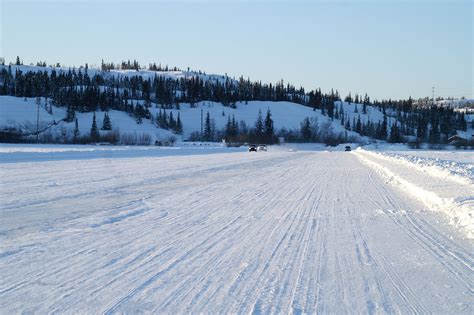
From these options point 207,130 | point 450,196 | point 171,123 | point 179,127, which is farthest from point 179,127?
point 450,196

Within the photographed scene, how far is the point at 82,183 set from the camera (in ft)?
48.7

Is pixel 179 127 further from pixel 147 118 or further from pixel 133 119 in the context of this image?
pixel 133 119

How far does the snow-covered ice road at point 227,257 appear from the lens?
4.51 meters

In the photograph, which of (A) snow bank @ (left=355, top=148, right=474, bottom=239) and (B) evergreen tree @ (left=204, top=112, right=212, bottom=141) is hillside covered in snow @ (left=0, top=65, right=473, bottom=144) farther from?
(A) snow bank @ (left=355, top=148, right=474, bottom=239)

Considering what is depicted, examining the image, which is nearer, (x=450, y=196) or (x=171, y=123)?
(x=450, y=196)

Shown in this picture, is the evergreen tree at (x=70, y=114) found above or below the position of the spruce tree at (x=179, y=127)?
above

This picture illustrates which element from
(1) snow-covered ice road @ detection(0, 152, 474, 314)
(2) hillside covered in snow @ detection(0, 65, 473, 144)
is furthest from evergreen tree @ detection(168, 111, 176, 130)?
(1) snow-covered ice road @ detection(0, 152, 474, 314)

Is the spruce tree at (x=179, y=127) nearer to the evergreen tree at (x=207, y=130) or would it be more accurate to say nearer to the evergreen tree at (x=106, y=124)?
the evergreen tree at (x=207, y=130)

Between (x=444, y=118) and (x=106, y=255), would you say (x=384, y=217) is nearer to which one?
Result: (x=106, y=255)

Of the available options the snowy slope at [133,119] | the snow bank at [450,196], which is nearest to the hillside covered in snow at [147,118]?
the snowy slope at [133,119]

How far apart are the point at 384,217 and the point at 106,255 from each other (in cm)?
596

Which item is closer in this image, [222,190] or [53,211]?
[53,211]

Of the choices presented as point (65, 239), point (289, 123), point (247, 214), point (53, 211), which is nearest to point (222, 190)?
point (247, 214)

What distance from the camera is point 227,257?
20.0 feet
